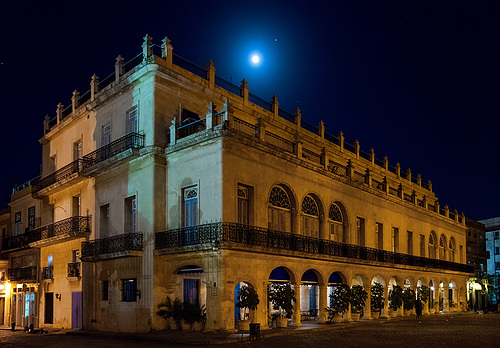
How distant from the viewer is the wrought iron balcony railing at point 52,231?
94.9 ft

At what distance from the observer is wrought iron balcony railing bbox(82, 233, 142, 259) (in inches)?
992

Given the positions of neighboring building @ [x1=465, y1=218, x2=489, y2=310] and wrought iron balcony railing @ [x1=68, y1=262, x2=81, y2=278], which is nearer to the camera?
wrought iron balcony railing @ [x1=68, y1=262, x2=81, y2=278]

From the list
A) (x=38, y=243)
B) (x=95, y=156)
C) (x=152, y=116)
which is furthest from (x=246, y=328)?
(x=38, y=243)

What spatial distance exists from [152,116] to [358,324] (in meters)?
14.8

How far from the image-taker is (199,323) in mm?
23219

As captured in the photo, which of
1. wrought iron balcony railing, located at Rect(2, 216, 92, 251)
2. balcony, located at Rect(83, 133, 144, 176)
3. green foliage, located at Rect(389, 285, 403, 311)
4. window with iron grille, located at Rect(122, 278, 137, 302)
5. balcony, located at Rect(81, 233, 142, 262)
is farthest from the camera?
green foliage, located at Rect(389, 285, 403, 311)

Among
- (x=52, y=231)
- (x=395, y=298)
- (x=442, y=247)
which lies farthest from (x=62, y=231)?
(x=442, y=247)

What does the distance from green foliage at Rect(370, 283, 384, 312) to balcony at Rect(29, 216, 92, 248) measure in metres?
16.9

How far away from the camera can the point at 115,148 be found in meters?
27.5

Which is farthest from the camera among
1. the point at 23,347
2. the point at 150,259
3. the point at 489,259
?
the point at 489,259

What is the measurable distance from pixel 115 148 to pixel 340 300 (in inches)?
548

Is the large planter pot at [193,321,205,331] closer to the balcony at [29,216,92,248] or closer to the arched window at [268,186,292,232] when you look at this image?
the arched window at [268,186,292,232]

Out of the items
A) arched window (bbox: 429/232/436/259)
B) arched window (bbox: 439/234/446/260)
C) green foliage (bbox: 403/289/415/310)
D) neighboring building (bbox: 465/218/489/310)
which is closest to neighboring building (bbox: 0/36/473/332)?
green foliage (bbox: 403/289/415/310)

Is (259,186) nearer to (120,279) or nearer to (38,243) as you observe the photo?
(120,279)
